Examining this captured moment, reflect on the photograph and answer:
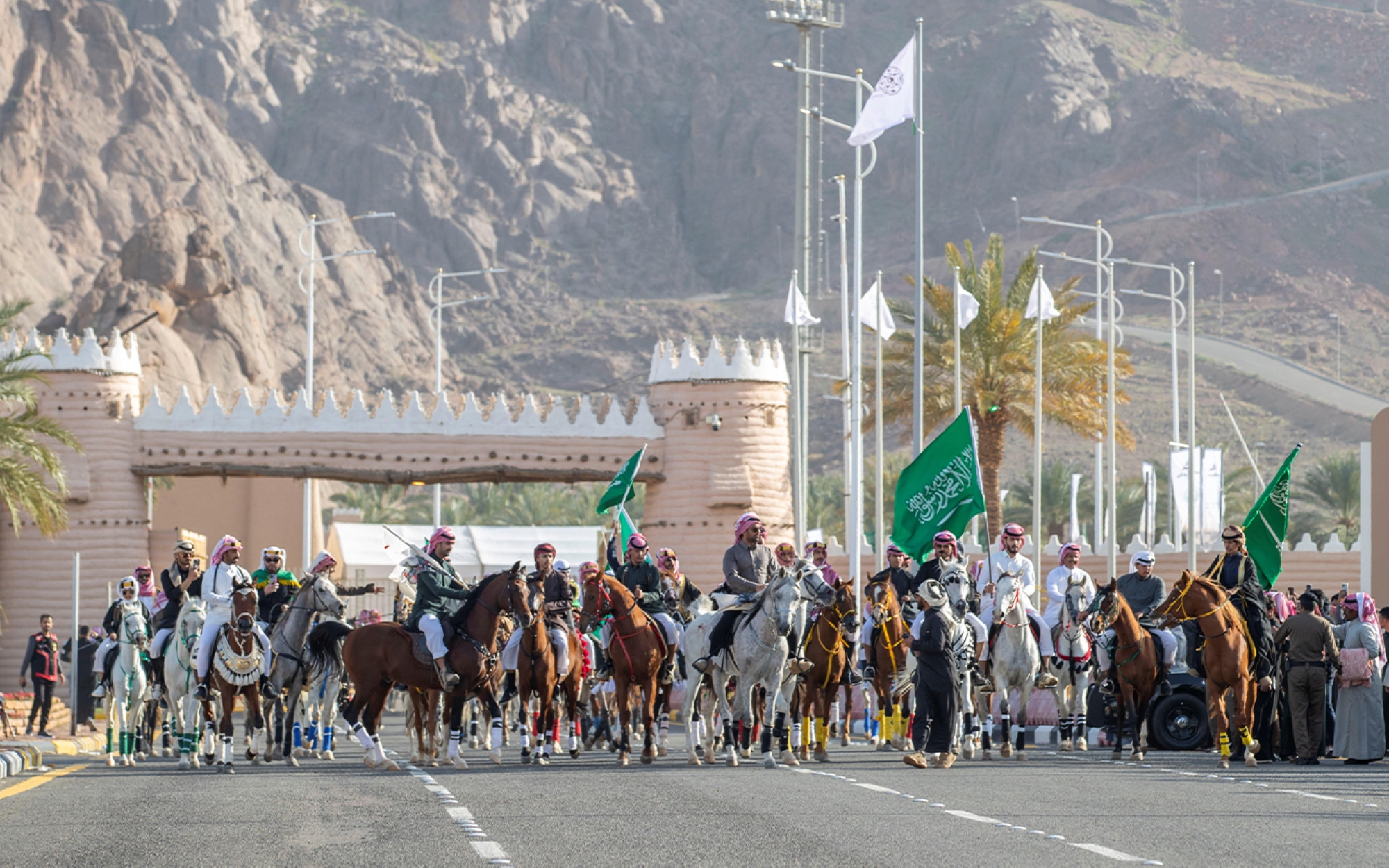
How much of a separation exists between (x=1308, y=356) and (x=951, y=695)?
11437cm

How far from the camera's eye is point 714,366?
44.0 m

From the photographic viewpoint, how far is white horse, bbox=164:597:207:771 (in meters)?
20.4

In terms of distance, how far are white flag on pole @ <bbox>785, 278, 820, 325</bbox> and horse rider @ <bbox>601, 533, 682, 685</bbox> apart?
18.0m

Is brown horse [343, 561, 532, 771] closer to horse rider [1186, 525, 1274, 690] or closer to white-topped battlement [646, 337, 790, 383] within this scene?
horse rider [1186, 525, 1274, 690]

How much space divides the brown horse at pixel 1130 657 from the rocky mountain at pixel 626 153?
96.2m

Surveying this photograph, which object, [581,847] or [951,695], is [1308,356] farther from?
[581,847]

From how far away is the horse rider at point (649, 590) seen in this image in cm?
2084

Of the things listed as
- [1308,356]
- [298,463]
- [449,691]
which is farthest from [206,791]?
[1308,356]

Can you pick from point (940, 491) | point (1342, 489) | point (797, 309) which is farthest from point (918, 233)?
point (1342, 489)

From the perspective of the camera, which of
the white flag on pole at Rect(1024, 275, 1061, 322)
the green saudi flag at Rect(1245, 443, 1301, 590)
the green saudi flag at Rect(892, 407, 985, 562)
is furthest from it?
the white flag on pole at Rect(1024, 275, 1061, 322)

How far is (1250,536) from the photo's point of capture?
25219 millimetres

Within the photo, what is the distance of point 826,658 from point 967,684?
1.42 meters

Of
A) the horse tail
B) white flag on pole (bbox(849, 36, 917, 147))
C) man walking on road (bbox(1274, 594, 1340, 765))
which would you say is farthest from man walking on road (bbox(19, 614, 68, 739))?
man walking on road (bbox(1274, 594, 1340, 765))

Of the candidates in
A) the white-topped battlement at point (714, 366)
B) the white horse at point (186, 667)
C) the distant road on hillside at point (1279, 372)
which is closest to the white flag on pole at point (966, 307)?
the white-topped battlement at point (714, 366)
